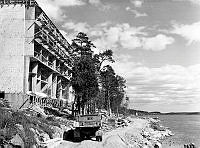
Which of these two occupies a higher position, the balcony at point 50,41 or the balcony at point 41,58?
the balcony at point 50,41

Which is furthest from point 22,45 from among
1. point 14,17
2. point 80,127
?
point 80,127

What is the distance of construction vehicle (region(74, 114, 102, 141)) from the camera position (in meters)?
28.0

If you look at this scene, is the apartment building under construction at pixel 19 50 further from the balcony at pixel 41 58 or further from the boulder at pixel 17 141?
the boulder at pixel 17 141

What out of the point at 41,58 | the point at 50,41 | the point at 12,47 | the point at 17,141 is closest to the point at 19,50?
the point at 12,47

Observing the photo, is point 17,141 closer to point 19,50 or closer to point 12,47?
point 19,50

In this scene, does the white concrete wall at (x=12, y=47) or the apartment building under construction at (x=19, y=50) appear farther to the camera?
the white concrete wall at (x=12, y=47)

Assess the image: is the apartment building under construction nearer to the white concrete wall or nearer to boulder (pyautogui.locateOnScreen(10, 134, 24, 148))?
the white concrete wall

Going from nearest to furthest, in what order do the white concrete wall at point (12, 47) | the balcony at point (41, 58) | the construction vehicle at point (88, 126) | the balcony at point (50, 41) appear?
the construction vehicle at point (88, 126)
the white concrete wall at point (12, 47)
the balcony at point (41, 58)
the balcony at point (50, 41)

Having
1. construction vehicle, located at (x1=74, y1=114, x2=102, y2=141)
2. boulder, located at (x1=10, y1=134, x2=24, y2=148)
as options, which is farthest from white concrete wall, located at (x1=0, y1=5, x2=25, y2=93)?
boulder, located at (x1=10, y1=134, x2=24, y2=148)

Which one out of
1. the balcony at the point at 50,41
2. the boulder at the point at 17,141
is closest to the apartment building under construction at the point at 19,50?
the balcony at the point at 50,41

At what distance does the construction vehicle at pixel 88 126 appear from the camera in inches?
1101

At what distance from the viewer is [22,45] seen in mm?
52312

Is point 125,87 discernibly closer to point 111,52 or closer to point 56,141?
point 111,52

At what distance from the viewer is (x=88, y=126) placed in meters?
27.9
